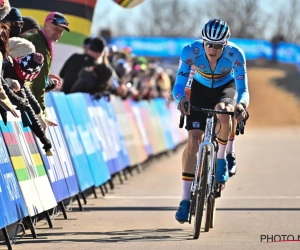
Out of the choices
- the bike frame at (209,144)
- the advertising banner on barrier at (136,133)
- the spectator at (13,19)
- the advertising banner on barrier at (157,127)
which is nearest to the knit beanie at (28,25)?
the spectator at (13,19)

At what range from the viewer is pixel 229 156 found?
11148mm

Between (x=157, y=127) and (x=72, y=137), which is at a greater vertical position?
(x=72, y=137)

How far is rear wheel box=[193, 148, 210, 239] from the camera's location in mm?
9141

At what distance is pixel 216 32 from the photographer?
975 centimetres

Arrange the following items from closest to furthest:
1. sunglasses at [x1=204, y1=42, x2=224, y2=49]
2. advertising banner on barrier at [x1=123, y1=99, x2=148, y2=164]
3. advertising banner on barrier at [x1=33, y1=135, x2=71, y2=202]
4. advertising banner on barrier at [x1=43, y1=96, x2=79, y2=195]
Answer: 1. sunglasses at [x1=204, y1=42, x2=224, y2=49]
2. advertising banner on barrier at [x1=33, y1=135, x2=71, y2=202]
3. advertising banner on barrier at [x1=43, y1=96, x2=79, y2=195]
4. advertising banner on barrier at [x1=123, y1=99, x2=148, y2=164]

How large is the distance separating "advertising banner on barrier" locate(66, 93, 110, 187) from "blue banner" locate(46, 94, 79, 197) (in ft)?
3.57

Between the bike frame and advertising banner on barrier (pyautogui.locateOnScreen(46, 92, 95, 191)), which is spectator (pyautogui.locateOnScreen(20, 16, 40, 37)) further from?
the bike frame

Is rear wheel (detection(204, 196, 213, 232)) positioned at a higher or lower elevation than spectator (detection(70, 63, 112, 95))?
lower

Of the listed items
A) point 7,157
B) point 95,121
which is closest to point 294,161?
point 95,121

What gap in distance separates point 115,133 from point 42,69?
5.52 meters

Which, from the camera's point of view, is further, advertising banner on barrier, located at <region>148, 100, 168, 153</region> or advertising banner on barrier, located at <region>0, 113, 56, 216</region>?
advertising banner on barrier, located at <region>148, 100, 168, 153</region>

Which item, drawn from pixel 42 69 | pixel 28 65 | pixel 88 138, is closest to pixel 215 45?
pixel 28 65

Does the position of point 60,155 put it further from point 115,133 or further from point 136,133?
point 136,133

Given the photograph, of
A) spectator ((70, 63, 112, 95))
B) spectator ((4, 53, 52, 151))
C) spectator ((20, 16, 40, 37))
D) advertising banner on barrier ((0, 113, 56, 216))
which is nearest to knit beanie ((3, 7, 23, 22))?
spectator ((4, 53, 52, 151))
